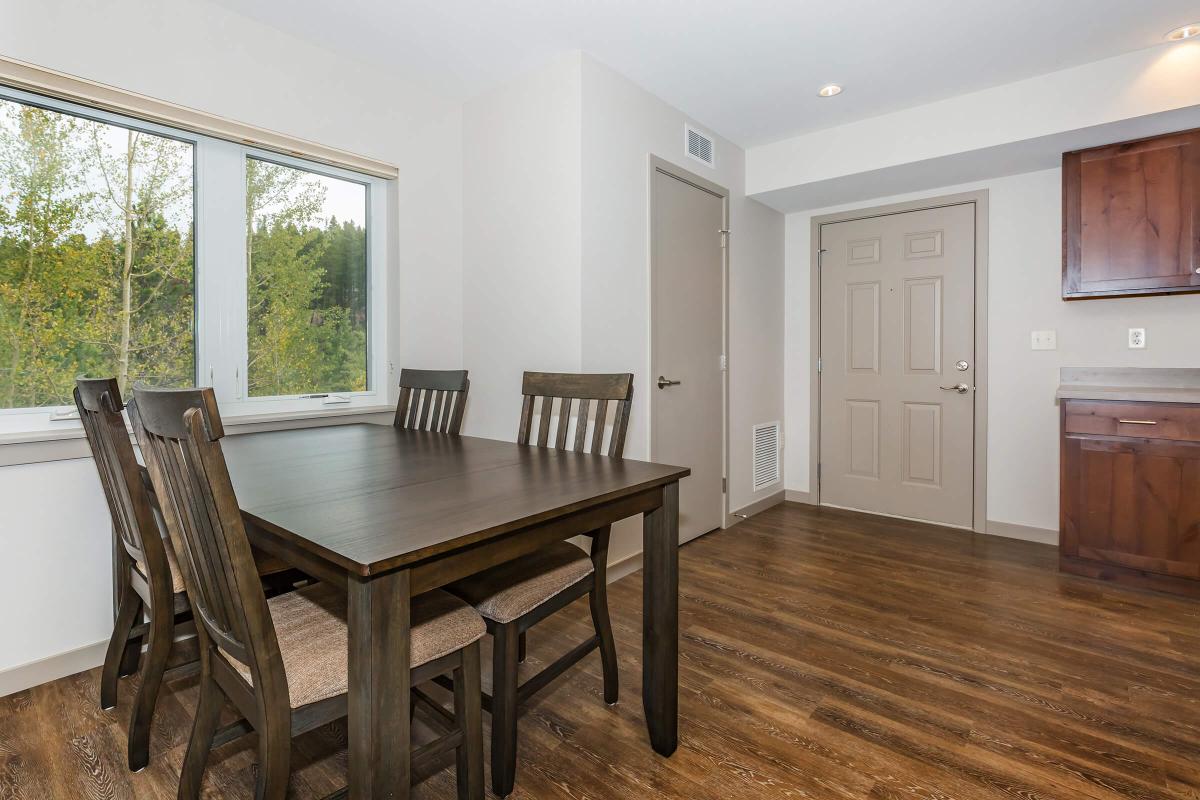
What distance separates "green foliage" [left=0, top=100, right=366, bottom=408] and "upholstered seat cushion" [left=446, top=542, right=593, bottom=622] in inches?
65.6

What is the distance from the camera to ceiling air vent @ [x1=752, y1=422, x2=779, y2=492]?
4270mm

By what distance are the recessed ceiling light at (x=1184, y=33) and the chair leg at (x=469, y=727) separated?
3715mm

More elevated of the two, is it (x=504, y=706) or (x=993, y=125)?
(x=993, y=125)

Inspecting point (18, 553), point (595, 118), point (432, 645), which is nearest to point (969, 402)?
point (595, 118)

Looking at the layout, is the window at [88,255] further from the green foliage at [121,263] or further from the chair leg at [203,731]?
the chair leg at [203,731]

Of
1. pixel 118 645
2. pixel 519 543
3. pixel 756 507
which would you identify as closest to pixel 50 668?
pixel 118 645

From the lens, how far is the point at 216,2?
235 cm

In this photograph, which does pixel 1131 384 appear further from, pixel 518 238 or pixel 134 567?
pixel 134 567

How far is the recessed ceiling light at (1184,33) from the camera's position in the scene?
257 centimetres

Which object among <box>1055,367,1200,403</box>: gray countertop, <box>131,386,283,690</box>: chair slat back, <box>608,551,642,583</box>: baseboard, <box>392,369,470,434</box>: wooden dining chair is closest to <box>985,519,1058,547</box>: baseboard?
<box>1055,367,1200,403</box>: gray countertop

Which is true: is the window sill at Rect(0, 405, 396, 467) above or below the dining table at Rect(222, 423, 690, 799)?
above

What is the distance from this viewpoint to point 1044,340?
3574 millimetres

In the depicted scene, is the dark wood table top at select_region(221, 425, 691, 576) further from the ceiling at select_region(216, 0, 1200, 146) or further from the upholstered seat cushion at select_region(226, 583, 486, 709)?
the ceiling at select_region(216, 0, 1200, 146)

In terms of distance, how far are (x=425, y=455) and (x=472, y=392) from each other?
1389mm
